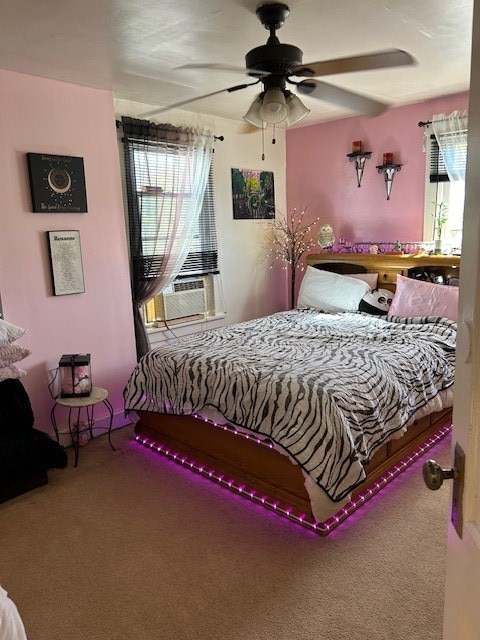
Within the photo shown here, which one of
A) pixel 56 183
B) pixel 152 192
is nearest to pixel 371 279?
pixel 152 192

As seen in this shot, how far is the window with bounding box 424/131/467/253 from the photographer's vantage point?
13.7ft

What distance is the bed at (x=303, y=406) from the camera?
7.93ft

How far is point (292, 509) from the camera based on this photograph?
257 cm

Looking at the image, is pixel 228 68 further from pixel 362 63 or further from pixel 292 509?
pixel 292 509

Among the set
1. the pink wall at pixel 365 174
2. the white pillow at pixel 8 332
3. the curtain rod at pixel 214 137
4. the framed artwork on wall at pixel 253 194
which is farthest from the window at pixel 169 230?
the white pillow at pixel 8 332

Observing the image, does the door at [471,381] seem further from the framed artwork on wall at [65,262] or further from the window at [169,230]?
the window at [169,230]

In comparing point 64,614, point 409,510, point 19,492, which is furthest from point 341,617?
Answer: point 19,492

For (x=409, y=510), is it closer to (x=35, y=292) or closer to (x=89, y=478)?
(x=89, y=478)

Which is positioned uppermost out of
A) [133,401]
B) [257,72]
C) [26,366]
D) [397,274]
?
[257,72]

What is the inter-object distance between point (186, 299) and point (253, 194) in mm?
1357

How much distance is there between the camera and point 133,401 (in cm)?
343

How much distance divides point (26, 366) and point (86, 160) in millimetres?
1511

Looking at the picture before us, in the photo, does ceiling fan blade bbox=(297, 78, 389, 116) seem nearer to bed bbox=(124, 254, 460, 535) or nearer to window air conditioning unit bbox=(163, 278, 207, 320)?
bed bbox=(124, 254, 460, 535)

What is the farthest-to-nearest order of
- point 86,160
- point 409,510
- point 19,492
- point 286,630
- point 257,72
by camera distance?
point 86,160, point 19,492, point 409,510, point 257,72, point 286,630
